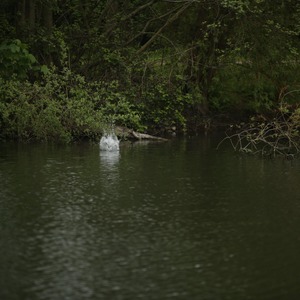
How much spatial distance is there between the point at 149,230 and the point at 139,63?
1768 centimetres

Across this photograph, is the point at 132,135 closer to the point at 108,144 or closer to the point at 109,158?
the point at 108,144

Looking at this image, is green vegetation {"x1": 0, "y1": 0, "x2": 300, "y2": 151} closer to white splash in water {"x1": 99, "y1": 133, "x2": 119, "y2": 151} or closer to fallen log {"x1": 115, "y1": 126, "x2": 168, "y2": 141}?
Result: fallen log {"x1": 115, "y1": 126, "x2": 168, "y2": 141}

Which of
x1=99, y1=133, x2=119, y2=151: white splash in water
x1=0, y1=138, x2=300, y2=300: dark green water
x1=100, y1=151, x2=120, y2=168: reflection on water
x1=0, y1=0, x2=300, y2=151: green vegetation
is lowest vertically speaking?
x1=0, y1=138, x2=300, y2=300: dark green water

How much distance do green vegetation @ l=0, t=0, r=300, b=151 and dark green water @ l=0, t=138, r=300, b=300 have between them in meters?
6.20

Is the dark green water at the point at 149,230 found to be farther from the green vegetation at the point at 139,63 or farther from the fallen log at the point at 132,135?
the fallen log at the point at 132,135

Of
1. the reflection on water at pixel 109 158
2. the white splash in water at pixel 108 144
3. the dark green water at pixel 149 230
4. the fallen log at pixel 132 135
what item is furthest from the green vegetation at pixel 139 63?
the dark green water at pixel 149 230

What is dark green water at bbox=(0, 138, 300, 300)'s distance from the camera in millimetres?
8219

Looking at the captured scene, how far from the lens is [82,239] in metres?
10.3

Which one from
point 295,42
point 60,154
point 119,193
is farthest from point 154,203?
point 295,42

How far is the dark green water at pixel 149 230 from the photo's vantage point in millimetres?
8219

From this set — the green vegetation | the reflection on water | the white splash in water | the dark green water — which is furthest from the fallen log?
the dark green water

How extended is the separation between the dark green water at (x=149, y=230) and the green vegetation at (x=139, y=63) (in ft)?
20.4

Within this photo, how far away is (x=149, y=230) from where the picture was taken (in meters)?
10.9

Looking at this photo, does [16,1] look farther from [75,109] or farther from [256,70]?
[256,70]
